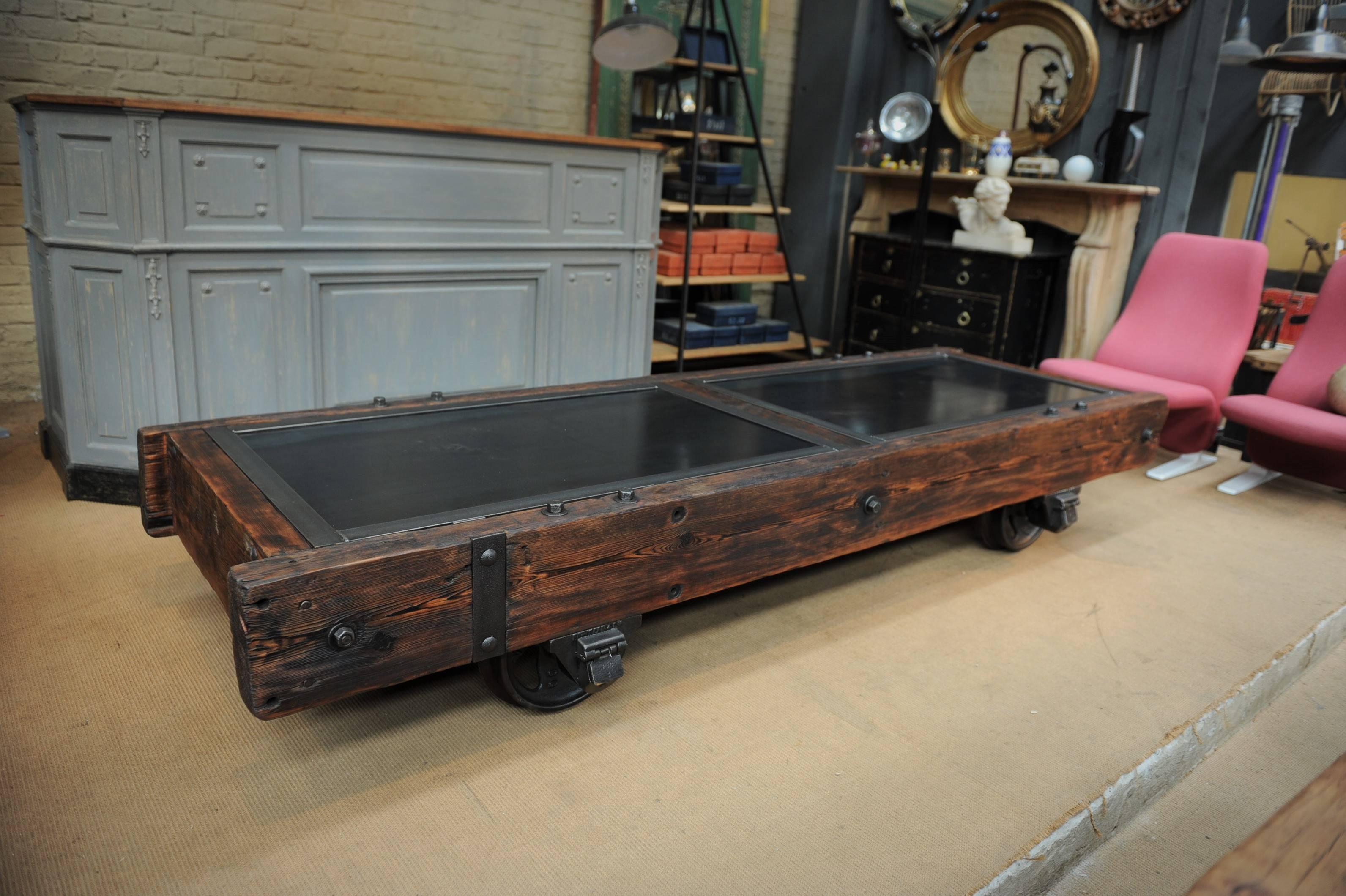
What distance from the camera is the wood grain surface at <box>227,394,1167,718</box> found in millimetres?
1561

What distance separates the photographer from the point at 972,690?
2.35m

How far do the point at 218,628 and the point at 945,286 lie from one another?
4210mm

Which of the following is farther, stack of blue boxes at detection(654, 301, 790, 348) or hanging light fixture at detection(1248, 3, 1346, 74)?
stack of blue boxes at detection(654, 301, 790, 348)

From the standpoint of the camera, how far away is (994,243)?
17.1ft

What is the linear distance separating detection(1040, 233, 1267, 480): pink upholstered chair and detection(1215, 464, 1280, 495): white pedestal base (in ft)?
0.62

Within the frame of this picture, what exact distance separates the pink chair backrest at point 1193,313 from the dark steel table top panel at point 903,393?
1.26 m

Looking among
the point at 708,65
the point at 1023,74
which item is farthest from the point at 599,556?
the point at 1023,74

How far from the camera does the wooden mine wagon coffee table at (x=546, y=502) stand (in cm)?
163

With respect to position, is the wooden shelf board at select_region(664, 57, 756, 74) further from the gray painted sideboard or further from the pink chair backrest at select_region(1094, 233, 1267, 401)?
the pink chair backrest at select_region(1094, 233, 1267, 401)

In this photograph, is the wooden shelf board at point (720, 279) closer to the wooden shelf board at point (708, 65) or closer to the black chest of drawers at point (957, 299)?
the black chest of drawers at point (957, 299)

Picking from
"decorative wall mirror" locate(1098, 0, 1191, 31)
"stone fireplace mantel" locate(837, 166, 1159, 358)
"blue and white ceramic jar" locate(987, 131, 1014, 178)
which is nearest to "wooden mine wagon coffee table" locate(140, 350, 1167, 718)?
"stone fireplace mantel" locate(837, 166, 1159, 358)

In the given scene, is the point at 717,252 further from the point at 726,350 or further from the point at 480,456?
the point at 480,456

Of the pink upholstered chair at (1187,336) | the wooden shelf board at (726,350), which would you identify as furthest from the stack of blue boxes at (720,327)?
the pink upholstered chair at (1187,336)

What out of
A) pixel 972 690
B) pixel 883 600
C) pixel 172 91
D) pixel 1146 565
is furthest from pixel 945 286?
pixel 172 91
